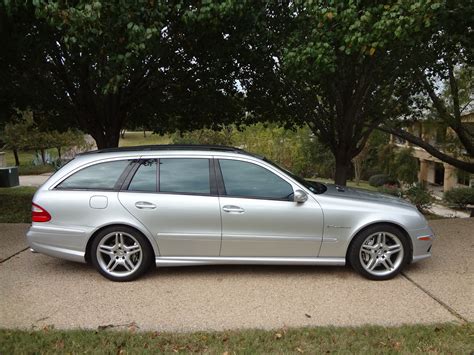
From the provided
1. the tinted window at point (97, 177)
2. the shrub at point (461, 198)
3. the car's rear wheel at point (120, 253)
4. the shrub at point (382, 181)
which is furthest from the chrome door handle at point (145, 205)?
the shrub at point (382, 181)

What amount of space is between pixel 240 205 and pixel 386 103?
7.62 metres

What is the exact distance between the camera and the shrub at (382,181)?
39469 millimetres

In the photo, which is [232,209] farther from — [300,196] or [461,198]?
[461,198]

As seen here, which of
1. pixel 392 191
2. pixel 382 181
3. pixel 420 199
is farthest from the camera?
pixel 382 181

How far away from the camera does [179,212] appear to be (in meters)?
4.88

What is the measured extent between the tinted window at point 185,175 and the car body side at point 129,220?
49 cm

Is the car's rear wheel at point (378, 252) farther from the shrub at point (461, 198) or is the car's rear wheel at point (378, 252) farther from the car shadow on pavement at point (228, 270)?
the shrub at point (461, 198)

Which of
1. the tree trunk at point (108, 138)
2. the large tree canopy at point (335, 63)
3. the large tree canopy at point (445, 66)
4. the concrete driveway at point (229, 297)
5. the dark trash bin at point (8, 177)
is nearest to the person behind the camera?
the concrete driveway at point (229, 297)

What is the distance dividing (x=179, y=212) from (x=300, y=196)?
4.41 ft

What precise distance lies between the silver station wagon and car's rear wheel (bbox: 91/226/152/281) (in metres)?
0.01

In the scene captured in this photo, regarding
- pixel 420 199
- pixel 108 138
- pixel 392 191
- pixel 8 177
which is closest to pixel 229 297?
pixel 108 138

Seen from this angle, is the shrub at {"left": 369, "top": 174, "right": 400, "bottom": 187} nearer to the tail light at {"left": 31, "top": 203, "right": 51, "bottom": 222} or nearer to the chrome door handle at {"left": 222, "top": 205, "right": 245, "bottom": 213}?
the chrome door handle at {"left": 222, "top": 205, "right": 245, "bottom": 213}

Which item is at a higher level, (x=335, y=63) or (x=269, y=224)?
(x=335, y=63)

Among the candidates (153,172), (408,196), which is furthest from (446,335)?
(408,196)
